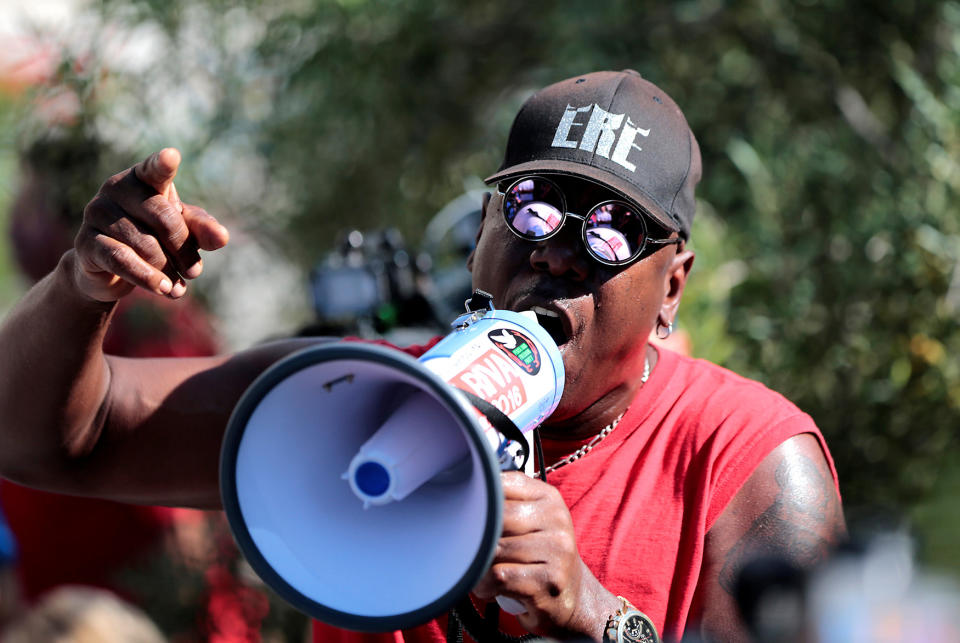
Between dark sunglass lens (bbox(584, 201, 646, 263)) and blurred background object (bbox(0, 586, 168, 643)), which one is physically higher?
dark sunglass lens (bbox(584, 201, 646, 263))

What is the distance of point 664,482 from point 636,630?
0.37m

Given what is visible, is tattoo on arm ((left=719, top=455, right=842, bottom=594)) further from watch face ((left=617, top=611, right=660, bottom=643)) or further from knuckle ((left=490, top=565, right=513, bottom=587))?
knuckle ((left=490, top=565, right=513, bottom=587))

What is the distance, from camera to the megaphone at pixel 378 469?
5.08 ft

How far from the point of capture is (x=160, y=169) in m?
1.69

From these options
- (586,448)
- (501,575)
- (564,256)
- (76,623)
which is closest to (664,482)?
(586,448)

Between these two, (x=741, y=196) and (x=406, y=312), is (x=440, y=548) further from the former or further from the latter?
(x=741, y=196)

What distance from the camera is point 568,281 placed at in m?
1.97

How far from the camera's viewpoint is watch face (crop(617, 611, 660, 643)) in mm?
1700

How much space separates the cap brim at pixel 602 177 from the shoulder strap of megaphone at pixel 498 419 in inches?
23.2

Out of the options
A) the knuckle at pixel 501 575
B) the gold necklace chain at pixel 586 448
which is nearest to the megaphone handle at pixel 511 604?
the knuckle at pixel 501 575

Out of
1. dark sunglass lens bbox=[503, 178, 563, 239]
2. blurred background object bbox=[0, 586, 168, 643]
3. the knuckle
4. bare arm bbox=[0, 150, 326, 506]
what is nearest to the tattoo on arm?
the knuckle

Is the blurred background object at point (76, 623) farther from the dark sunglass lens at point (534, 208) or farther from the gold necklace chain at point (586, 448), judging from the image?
the dark sunglass lens at point (534, 208)

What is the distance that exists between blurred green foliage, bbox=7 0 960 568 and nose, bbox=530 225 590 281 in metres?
→ 2.21

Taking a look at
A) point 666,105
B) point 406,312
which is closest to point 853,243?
point 406,312
